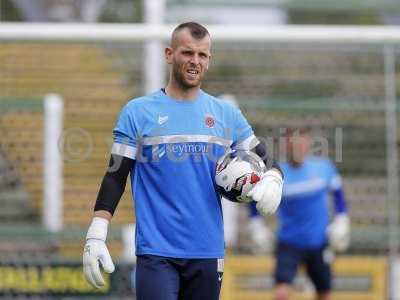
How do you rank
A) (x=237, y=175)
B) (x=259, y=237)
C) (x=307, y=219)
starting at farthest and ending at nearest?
(x=259, y=237) → (x=307, y=219) → (x=237, y=175)

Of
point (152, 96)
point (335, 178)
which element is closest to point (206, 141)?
point (152, 96)

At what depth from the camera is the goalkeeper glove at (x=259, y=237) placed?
381 inches

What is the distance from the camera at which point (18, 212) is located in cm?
1009

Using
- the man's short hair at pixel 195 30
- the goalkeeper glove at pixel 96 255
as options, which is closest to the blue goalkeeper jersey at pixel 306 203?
the man's short hair at pixel 195 30

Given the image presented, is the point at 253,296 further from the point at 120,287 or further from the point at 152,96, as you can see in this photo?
the point at 152,96

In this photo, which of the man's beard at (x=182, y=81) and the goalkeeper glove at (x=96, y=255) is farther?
the man's beard at (x=182, y=81)

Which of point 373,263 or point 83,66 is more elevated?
point 83,66

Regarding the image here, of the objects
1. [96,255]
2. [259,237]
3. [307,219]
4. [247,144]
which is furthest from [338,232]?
[96,255]

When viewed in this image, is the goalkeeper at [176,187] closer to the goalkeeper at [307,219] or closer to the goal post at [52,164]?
the goalkeeper at [307,219]

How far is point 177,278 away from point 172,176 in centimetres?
47

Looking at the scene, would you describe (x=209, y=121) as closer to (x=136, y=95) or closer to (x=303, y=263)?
(x=303, y=263)

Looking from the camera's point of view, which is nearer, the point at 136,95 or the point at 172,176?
the point at 172,176

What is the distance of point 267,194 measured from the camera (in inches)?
192

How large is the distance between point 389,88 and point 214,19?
71.9 inches
